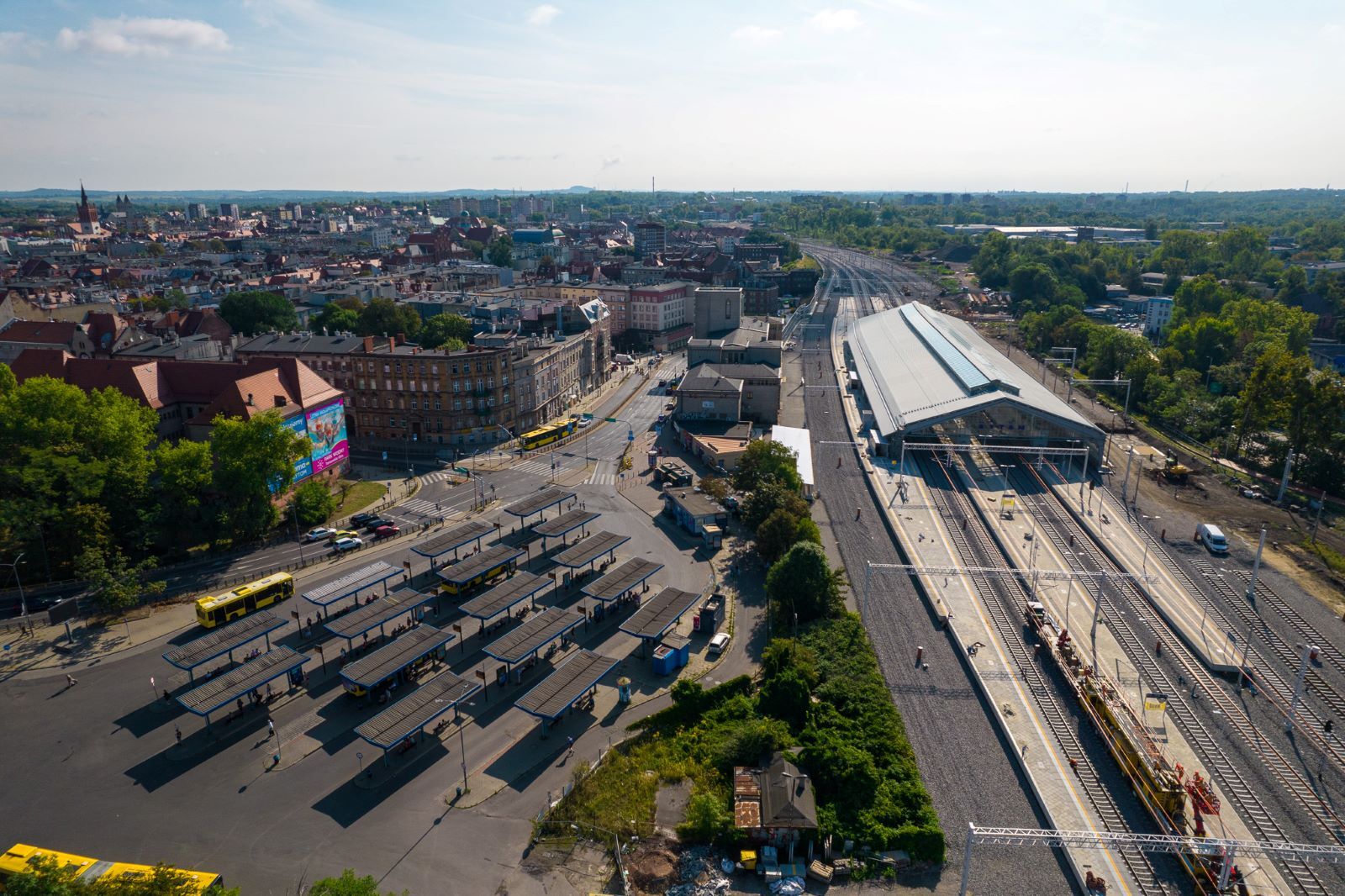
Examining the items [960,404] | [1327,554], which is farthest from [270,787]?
[1327,554]

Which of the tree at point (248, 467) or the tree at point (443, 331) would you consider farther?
the tree at point (443, 331)

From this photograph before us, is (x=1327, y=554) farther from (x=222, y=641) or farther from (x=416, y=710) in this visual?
(x=222, y=641)

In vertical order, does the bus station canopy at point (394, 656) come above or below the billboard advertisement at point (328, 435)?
below

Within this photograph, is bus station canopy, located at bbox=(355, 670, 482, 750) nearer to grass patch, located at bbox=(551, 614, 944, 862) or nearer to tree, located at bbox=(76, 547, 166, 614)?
grass patch, located at bbox=(551, 614, 944, 862)

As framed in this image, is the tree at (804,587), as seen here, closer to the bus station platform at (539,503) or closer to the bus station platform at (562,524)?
the bus station platform at (562,524)

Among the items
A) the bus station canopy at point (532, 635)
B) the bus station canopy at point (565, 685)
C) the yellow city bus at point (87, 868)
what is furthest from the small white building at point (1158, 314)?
the yellow city bus at point (87, 868)

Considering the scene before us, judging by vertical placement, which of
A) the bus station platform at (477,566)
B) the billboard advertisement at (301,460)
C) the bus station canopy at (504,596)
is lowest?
the bus station canopy at (504,596)
